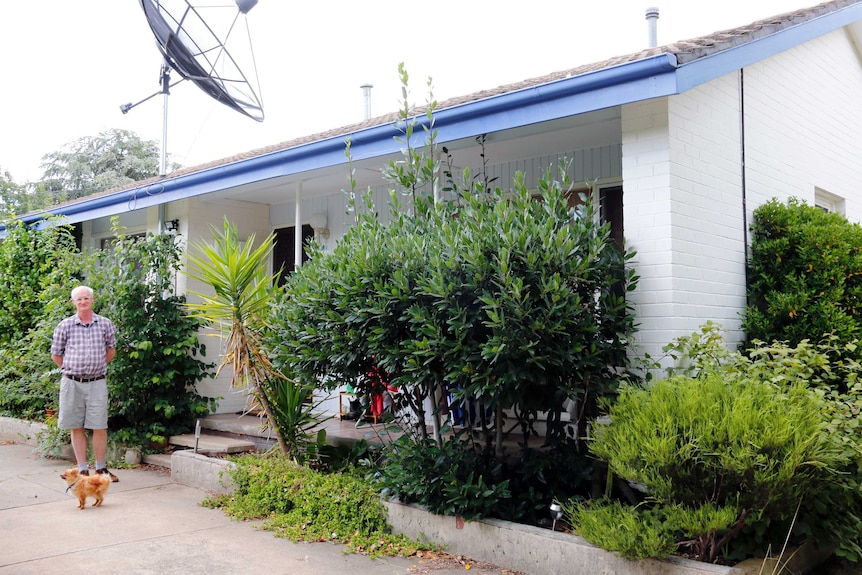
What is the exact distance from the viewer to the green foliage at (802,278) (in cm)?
551

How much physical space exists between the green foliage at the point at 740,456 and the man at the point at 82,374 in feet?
15.0

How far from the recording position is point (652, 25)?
7.39 meters

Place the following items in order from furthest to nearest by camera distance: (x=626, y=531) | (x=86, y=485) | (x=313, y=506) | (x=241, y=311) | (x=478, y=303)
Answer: (x=241, y=311) < (x=86, y=485) < (x=313, y=506) < (x=478, y=303) < (x=626, y=531)

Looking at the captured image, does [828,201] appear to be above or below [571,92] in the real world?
below

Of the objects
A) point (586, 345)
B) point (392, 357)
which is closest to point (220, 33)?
point (392, 357)

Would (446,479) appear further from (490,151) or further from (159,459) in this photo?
(159,459)

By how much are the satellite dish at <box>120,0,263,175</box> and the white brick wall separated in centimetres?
576

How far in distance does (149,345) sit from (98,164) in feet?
103

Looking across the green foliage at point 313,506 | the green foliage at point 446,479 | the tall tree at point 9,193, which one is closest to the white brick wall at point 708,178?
the green foliage at point 446,479

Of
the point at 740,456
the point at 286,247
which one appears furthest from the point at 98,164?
the point at 740,456

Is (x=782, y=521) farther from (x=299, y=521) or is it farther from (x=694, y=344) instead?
(x=299, y=521)

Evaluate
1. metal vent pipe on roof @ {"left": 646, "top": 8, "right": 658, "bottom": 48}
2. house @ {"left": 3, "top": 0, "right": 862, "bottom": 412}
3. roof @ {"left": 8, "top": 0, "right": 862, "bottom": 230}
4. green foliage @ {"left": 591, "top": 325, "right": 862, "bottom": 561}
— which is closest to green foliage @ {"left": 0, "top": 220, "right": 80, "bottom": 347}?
house @ {"left": 3, "top": 0, "right": 862, "bottom": 412}

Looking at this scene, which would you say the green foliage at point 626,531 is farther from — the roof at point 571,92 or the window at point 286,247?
the window at point 286,247

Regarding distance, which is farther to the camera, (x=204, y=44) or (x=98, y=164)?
(x=98, y=164)
